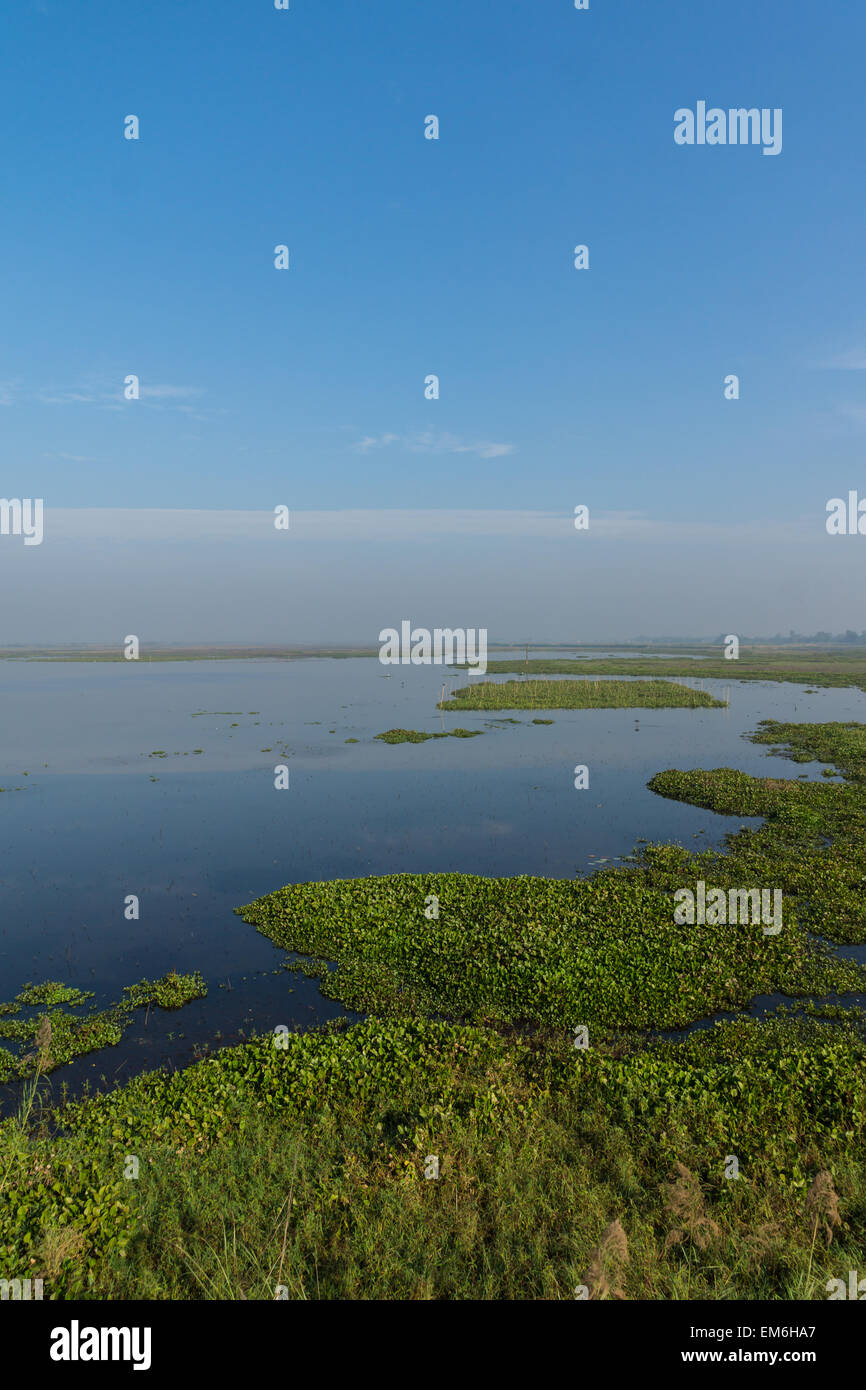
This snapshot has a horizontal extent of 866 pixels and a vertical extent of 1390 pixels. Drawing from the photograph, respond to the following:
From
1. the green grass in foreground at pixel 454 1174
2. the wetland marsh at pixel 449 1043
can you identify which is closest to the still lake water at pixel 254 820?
the wetland marsh at pixel 449 1043

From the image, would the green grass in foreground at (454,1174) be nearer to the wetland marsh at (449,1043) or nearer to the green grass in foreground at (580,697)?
the wetland marsh at (449,1043)

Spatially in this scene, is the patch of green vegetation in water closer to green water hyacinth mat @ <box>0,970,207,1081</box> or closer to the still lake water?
the still lake water

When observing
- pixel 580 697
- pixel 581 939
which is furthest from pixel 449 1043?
pixel 580 697

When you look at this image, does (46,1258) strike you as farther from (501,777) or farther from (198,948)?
(501,777)

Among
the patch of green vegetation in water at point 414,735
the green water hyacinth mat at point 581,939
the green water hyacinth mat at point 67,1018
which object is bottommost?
the green water hyacinth mat at point 67,1018

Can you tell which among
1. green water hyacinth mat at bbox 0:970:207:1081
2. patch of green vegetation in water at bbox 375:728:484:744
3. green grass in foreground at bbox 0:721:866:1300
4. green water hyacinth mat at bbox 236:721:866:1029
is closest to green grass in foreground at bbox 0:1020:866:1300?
green grass in foreground at bbox 0:721:866:1300

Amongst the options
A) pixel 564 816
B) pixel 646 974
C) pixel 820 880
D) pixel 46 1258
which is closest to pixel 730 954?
pixel 646 974
